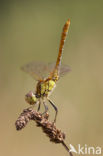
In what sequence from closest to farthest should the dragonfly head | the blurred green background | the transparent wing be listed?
the dragonfly head, the transparent wing, the blurred green background

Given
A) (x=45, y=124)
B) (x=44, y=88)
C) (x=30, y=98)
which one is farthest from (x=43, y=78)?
(x=45, y=124)

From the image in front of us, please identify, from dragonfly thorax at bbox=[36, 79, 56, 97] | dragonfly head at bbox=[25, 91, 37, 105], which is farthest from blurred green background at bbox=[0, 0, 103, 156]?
dragonfly head at bbox=[25, 91, 37, 105]

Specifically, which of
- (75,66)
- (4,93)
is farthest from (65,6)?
(4,93)

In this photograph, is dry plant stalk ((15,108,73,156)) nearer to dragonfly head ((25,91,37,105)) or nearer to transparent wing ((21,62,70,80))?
dragonfly head ((25,91,37,105))

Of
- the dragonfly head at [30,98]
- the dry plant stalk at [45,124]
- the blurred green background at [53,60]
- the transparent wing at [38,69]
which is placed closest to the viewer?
the dry plant stalk at [45,124]

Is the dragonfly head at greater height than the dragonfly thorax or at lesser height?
lesser

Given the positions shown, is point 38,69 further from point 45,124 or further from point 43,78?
point 45,124

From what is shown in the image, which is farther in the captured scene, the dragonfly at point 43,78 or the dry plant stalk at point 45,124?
the dragonfly at point 43,78

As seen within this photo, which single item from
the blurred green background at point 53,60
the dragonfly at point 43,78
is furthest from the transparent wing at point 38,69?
the blurred green background at point 53,60

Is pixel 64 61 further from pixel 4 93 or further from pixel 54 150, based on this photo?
pixel 54 150

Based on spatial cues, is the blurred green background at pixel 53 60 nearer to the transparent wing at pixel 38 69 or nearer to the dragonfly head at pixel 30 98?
the transparent wing at pixel 38 69
